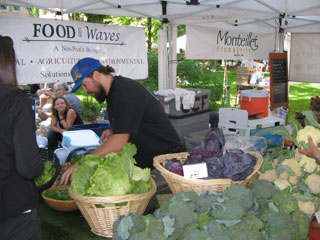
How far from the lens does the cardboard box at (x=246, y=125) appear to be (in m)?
4.23

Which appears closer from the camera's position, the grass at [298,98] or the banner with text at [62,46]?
the banner with text at [62,46]

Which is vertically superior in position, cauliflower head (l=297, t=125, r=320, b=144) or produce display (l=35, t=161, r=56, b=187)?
cauliflower head (l=297, t=125, r=320, b=144)

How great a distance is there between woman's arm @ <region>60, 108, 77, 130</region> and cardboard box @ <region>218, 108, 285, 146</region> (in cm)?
244

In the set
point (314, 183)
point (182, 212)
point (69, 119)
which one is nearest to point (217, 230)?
point (182, 212)

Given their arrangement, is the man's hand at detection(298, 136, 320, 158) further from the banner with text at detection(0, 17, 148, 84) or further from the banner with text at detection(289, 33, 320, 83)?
the banner with text at detection(289, 33, 320, 83)

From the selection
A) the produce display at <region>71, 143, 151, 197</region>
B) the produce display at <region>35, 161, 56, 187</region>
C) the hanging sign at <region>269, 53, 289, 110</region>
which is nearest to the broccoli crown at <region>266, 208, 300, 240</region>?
the produce display at <region>71, 143, 151, 197</region>

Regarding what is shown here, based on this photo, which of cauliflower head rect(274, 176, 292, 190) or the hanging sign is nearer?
cauliflower head rect(274, 176, 292, 190)

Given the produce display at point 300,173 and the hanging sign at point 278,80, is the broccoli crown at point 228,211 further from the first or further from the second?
the hanging sign at point 278,80

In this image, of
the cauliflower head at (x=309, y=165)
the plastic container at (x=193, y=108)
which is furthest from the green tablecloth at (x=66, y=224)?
the plastic container at (x=193, y=108)

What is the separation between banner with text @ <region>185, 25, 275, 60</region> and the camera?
17.2 ft

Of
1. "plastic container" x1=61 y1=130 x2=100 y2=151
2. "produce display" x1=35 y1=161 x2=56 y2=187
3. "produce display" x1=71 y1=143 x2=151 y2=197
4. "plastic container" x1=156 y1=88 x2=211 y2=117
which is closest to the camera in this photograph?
"produce display" x1=71 y1=143 x2=151 y2=197

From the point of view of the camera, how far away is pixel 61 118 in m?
5.51

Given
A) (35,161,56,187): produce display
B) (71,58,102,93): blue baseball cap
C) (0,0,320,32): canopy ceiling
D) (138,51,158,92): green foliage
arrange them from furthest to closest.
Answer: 1. (138,51,158,92): green foliage
2. (0,0,320,32): canopy ceiling
3. (35,161,56,187): produce display
4. (71,58,102,93): blue baseball cap

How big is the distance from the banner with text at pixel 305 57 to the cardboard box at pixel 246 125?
7.41ft
